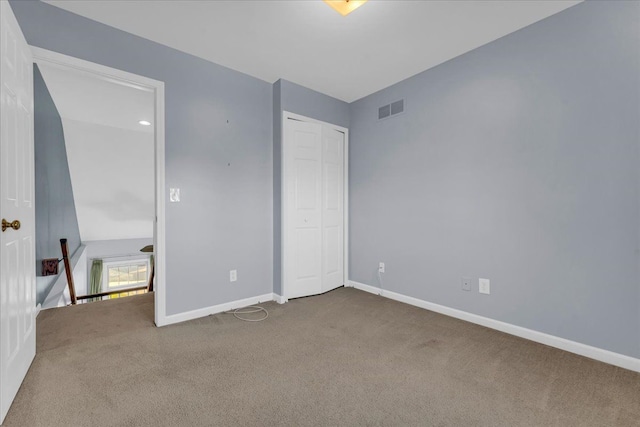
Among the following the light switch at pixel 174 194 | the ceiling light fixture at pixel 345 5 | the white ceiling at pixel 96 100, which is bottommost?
the light switch at pixel 174 194

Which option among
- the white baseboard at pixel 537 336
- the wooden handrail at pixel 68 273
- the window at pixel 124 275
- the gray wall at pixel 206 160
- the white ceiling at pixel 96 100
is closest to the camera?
the white baseboard at pixel 537 336

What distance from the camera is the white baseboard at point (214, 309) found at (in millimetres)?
2658

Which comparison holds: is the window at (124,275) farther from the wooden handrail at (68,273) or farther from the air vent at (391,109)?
the air vent at (391,109)

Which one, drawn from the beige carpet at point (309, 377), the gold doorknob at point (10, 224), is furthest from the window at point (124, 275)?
the gold doorknob at point (10, 224)

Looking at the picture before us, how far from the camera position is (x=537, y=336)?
90.0 inches

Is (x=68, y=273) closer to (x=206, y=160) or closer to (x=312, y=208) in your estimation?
(x=206, y=160)

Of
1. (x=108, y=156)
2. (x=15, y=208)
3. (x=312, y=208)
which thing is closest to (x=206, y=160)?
(x=312, y=208)

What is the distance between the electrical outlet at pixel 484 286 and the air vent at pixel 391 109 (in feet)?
6.59

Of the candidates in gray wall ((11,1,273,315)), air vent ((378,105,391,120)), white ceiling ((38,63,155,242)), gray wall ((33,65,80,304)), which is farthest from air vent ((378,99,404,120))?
gray wall ((33,65,80,304))

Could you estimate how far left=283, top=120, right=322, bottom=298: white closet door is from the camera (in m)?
3.32

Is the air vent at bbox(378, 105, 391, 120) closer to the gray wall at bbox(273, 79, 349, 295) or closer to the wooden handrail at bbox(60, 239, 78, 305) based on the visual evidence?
the gray wall at bbox(273, 79, 349, 295)

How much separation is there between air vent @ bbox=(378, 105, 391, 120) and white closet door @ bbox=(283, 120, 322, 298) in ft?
2.55

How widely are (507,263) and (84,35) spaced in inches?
156

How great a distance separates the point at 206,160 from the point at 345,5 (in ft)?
6.01
